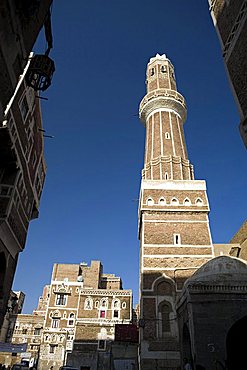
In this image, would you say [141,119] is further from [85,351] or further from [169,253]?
[85,351]

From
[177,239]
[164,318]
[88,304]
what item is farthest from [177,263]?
[88,304]

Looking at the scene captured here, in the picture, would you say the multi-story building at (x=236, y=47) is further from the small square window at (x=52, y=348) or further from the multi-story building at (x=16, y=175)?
the small square window at (x=52, y=348)

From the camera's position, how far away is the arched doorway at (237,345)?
12.6 meters

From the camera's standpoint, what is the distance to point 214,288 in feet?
46.5

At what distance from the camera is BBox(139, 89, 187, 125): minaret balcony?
37.0m

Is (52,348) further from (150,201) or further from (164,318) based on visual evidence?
(150,201)

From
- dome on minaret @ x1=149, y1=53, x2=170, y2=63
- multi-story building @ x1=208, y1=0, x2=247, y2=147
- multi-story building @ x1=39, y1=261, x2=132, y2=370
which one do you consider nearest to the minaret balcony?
dome on minaret @ x1=149, y1=53, x2=170, y2=63

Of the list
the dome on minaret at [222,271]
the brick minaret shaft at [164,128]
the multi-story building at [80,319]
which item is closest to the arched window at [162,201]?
the brick minaret shaft at [164,128]

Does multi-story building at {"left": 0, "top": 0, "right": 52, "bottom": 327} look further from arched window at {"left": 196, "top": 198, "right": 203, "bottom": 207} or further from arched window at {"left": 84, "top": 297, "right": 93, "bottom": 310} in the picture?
arched window at {"left": 84, "top": 297, "right": 93, "bottom": 310}

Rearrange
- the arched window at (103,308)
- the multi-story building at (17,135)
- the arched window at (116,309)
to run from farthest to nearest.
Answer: the arched window at (116,309)
the arched window at (103,308)
the multi-story building at (17,135)

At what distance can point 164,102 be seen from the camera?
121ft

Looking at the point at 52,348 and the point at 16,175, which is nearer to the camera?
the point at 16,175

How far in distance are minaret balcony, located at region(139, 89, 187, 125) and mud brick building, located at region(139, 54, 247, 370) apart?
0.38 feet

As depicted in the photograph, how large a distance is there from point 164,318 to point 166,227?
24.4 feet
